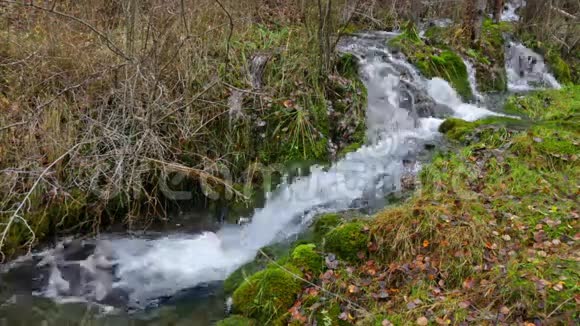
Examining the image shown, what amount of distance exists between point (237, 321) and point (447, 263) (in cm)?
188

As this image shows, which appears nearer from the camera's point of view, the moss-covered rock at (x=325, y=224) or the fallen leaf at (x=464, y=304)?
the fallen leaf at (x=464, y=304)


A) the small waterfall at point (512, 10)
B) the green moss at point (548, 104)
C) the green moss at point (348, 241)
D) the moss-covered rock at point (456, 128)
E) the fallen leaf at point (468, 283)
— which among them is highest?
the small waterfall at point (512, 10)

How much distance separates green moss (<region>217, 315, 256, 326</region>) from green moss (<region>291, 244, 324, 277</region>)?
2.14ft

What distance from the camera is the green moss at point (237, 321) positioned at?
3979 mm

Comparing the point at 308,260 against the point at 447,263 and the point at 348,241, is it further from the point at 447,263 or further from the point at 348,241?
the point at 447,263

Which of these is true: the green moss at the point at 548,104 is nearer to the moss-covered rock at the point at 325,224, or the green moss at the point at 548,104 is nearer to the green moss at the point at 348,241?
the moss-covered rock at the point at 325,224

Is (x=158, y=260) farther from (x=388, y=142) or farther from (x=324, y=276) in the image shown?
(x=388, y=142)

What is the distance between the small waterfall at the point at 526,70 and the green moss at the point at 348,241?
7644mm

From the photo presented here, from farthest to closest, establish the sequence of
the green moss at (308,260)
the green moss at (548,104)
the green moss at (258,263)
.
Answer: the green moss at (548,104) < the green moss at (258,263) < the green moss at (308,260)

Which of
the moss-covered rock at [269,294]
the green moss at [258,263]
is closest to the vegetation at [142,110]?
the green moss at [258,263]

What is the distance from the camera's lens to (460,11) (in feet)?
37.1

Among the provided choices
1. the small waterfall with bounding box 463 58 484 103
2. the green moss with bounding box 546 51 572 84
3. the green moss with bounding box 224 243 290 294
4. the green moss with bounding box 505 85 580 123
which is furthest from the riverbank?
the green moss with bounding box 546 51 572 84

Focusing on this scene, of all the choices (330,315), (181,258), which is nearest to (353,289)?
(330,315)

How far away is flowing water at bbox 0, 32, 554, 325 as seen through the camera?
4.40 meters
